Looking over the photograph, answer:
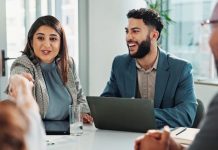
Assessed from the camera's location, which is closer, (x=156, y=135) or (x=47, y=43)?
(x=156, y=135)

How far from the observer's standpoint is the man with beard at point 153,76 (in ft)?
7.27

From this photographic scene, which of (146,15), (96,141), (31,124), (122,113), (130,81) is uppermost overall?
(146,15)

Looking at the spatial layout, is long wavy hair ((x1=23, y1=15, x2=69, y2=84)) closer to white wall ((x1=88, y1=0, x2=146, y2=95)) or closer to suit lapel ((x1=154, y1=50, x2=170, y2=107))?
suit lapel ((x1=154, y1=50, x2=170, y2=107))

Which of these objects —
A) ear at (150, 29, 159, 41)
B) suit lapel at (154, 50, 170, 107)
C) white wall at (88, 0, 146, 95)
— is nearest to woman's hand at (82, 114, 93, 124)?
suit lapel at (154, 50, 170, 107)

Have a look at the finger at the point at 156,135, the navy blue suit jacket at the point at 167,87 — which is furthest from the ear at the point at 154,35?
the finger at the point at 156,135

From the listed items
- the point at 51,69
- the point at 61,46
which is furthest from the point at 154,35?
the point at 51,69

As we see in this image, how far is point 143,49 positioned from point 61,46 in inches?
22.3

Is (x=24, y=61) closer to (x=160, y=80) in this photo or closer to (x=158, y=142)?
(x=160, y=80)

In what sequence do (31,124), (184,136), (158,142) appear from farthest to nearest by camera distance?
1. (184,136)
2. (158,142)
3. (31,124)

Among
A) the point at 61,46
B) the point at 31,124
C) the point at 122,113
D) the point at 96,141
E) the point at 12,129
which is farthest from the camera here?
the point at 61,46

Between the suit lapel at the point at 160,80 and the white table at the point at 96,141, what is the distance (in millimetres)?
454

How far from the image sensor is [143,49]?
258cm

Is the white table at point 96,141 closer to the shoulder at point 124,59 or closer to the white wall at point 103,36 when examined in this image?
the shoulder at point 124,59

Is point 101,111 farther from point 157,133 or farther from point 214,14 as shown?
point 214,14
